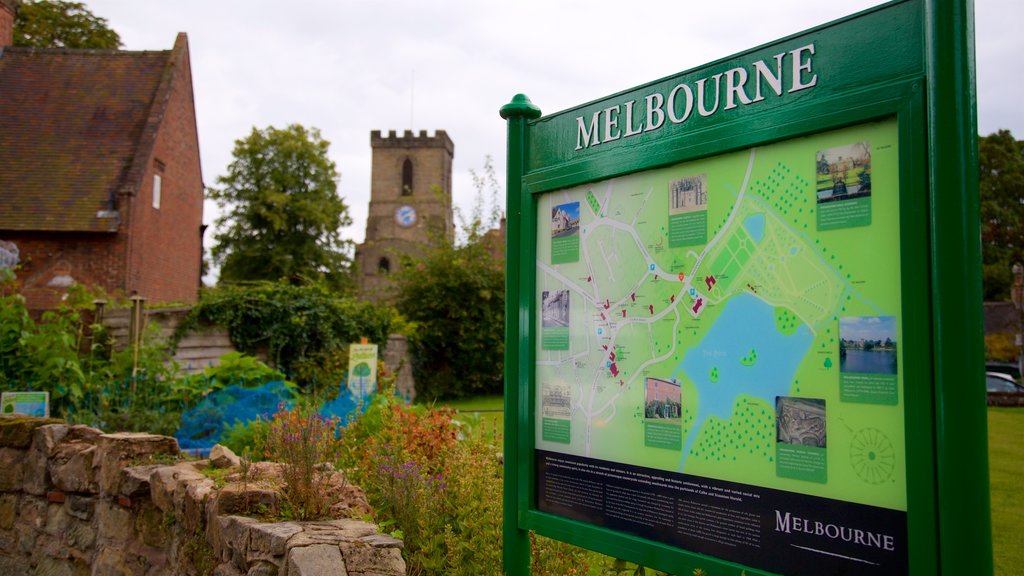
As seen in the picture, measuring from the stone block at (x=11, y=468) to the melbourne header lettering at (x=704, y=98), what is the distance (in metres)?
5.07

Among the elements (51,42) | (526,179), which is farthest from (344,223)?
(526,179)

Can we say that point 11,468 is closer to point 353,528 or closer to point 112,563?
point 112,563

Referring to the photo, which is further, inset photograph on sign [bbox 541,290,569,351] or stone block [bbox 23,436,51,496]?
stone block [bbox 23,436,51,496]

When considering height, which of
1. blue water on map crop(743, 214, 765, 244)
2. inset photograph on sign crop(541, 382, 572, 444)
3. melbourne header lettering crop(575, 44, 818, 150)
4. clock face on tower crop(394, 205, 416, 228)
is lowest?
inset photograph on sign crop(541, 382, 572, 444)

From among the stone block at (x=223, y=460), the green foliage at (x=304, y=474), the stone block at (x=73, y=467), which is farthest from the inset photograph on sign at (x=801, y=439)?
the stone block at (x=73, y=467)

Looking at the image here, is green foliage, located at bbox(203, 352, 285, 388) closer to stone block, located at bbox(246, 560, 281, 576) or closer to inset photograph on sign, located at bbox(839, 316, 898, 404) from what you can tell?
stone block, located at bbox(246, 560, 281, 576)

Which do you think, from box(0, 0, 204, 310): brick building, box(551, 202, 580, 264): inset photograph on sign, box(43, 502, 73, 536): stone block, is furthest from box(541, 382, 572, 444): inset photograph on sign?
box(0, 0, 204, 310): brick building

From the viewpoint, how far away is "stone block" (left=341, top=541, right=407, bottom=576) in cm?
277

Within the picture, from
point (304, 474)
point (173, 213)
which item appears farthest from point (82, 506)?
→ point (173, 213)

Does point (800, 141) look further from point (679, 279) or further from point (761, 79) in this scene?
point (679, 279)

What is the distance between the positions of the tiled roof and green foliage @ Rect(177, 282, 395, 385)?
8.05m

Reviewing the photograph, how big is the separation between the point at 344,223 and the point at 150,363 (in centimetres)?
2777

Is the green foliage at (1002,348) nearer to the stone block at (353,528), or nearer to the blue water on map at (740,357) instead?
the blue water on map at (740,357)

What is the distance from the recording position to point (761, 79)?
2.51 meters
